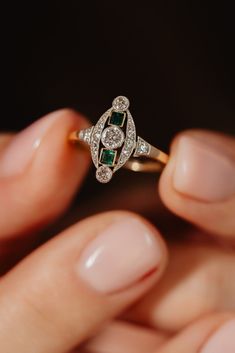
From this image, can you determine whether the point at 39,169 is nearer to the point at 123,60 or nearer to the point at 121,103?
the point at 121,103

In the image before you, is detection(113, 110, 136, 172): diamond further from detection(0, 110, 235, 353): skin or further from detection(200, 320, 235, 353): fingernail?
detection(200, 320, 235, 353): fingernail

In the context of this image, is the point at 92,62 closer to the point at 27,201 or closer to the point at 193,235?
the point at 193,235

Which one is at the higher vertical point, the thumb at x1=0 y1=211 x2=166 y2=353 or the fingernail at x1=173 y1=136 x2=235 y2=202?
the fingernail at x1=173 y1=136 x2=235 y2=202

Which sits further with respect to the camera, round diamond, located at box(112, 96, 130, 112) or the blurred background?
the blurred background

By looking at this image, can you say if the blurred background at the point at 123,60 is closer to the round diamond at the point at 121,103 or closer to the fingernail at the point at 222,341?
the round diamond at the point at 121,103

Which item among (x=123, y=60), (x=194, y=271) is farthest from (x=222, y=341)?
(x=123, y=60)

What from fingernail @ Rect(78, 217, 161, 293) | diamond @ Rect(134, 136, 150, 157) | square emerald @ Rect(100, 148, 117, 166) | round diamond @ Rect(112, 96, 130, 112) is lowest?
fingernail @ Rect(78, 217, 161, 293)

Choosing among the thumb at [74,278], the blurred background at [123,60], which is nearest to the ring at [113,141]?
the thumb at [74,278]

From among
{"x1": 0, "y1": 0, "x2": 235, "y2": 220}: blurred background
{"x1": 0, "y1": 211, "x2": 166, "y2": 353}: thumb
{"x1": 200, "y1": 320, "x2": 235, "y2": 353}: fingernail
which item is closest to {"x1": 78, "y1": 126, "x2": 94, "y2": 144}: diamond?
{"x1": 0, "y1": 211, "x2": 166, "y2": 353}: thumb
